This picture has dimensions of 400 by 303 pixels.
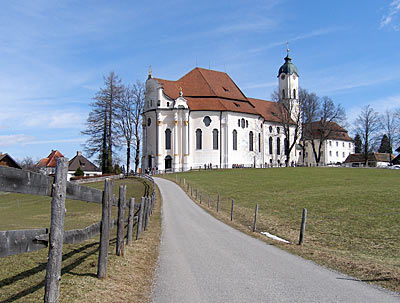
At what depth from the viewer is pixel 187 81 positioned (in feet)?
246

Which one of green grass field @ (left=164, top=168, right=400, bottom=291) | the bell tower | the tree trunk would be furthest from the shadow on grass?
the bell tower

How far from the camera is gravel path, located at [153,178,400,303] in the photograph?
6562mm

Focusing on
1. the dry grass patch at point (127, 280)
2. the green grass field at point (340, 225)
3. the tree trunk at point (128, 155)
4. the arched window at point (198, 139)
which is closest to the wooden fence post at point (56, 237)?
the dry grass patch at point (127, 280)

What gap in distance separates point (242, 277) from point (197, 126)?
61.7m

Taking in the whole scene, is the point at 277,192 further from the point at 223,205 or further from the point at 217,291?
the point at 217,291

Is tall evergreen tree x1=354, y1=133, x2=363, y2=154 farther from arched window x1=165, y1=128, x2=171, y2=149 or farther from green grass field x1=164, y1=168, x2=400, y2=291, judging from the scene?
green grass field x1=164, y1=168, x2=400, y2=291

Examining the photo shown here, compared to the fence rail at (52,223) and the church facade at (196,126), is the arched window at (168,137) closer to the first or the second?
the church facade at (196,126)

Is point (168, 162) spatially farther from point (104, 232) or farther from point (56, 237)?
point (56, 237)

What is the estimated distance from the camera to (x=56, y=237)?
4.72 metres

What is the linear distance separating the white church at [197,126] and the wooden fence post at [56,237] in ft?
198

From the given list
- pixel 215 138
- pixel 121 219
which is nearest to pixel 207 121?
pixel 215 138

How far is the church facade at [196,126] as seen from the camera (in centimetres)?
6738

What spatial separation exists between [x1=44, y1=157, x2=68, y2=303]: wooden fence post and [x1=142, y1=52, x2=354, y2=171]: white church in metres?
60.5

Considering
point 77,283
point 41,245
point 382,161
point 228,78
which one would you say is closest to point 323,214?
point 77,283
